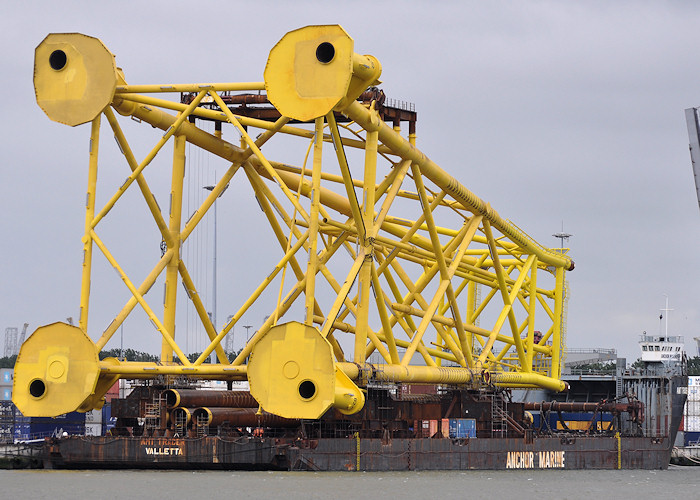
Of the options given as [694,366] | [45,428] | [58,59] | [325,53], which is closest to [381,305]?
[325,53]

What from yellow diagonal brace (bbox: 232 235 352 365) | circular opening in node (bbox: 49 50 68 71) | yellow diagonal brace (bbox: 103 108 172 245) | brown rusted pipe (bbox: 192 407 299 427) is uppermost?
circular opening in node (bbox: 49 50 68 71)

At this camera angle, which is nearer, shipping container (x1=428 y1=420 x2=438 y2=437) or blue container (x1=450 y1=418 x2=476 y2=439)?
shipping container (x1=428 y1=420 x2=438 y2=437)

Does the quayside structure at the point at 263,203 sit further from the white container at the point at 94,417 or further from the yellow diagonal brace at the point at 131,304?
the white container at the point at 94,417

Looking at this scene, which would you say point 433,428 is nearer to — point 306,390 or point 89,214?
point 306,390

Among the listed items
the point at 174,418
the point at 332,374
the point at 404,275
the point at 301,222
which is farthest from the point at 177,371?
the point at 404,275

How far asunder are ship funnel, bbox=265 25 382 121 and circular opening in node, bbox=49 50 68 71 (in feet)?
31.4

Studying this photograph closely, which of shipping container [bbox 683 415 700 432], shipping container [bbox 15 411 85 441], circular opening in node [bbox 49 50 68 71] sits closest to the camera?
circular opening in node [bbox 49 50 68 71]

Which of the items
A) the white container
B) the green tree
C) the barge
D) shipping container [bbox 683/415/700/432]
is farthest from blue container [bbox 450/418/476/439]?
the green tree

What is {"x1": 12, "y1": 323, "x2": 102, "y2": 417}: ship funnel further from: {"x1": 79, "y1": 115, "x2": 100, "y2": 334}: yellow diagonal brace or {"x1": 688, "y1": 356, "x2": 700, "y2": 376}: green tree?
{"x1": 688, "y1": 356, "x2": 700, "y2": 376}: green tree

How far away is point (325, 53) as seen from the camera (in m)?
50.2

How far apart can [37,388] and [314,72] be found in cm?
1807

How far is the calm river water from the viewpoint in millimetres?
45406

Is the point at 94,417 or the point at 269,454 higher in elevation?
the point at 94,417

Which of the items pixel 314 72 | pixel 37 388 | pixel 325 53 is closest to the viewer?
pixel 325 53
